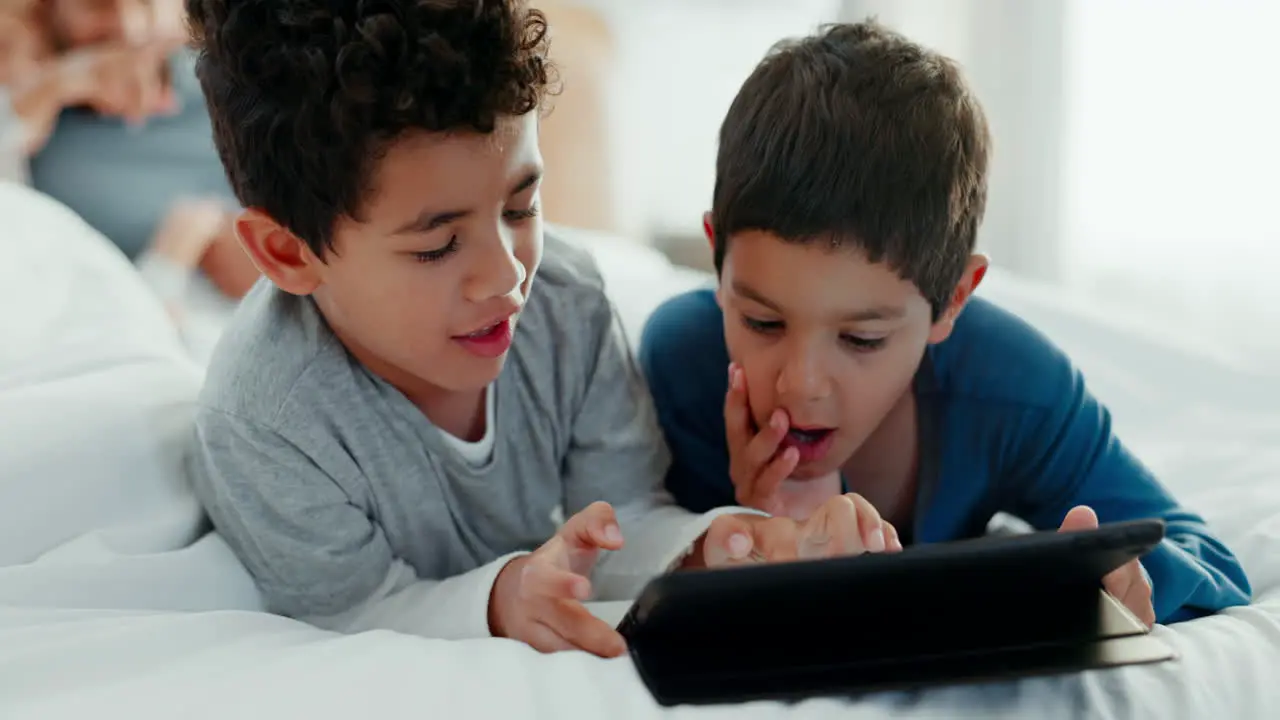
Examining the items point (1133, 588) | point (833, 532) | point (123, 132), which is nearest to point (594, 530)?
point (833, 532)

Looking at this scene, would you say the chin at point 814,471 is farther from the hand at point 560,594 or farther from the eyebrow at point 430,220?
the eyebrow at point 430,220

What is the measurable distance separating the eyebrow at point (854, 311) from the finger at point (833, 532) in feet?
0.54

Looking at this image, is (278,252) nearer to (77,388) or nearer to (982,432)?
(77,388)

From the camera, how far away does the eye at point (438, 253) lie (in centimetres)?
82

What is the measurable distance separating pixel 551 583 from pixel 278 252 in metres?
0.31

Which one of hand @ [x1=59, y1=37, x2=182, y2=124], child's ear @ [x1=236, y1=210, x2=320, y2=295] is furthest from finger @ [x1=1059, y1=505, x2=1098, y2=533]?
hand @ [x1=59, y1=37, x2=182, y2=124]

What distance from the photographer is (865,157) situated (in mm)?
894

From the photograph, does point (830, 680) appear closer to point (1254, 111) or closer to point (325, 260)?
point (325, 260)

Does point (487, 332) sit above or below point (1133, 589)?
above

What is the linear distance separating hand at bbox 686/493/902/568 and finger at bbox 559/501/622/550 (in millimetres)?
73

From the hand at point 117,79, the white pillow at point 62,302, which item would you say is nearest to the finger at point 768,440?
the white pillow at point 62,302

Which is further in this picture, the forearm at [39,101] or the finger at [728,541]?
the forearm at [39,101]

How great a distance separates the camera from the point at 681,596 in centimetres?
64

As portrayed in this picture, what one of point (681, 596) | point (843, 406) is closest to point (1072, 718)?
point (681, 596)
